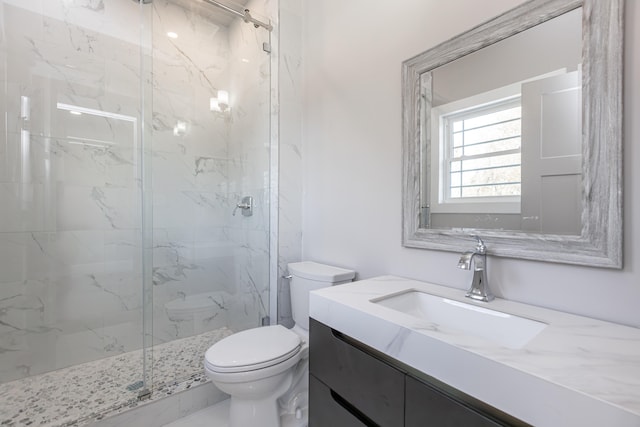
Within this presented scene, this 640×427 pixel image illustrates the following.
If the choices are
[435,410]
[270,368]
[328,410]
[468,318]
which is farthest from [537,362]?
[270,368]

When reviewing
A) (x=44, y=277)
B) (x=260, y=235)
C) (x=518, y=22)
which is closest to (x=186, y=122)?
(x=260, y=235)

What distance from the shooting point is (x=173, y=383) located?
5.50 feet

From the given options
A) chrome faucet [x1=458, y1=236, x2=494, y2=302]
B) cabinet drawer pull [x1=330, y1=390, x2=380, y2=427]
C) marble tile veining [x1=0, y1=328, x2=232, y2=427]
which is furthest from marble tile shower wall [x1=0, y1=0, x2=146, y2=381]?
chrome faucet [x1=458, y1=236, x2=494, y2=302]

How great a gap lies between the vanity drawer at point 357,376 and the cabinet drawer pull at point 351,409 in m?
0.02

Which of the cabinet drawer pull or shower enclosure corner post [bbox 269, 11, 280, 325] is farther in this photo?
shower enclosure corner post [bbox 269, 11, 280, 325]

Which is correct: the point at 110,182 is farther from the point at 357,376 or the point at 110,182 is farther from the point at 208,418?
the point at 357,376

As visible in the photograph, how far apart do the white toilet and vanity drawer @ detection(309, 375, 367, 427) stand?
0.89 ft

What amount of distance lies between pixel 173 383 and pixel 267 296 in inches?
29.0

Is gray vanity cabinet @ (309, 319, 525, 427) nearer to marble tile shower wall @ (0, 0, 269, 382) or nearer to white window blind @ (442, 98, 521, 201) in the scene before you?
Result: white window blind @ (442, 98, 521, 201)

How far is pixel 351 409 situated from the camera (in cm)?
96

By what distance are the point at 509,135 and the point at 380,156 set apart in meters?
0.58

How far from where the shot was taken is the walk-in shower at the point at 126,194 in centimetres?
176

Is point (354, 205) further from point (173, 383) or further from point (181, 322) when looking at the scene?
point (181, 322)

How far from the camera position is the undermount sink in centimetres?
86
